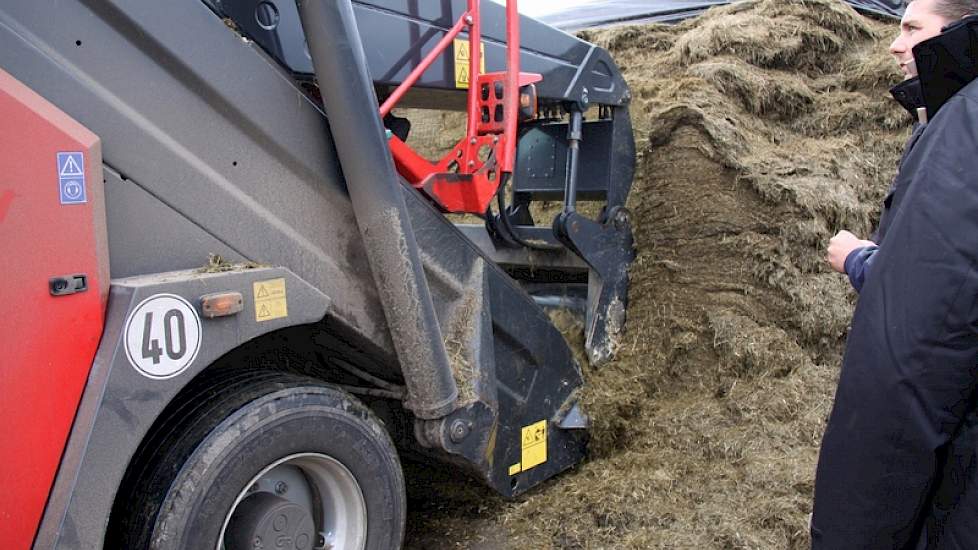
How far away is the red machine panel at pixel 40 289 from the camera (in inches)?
73.4

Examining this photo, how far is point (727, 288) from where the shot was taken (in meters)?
4.12

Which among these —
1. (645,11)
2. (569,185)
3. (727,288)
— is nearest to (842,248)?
(569,185)

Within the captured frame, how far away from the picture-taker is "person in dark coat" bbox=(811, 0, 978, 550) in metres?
1.46

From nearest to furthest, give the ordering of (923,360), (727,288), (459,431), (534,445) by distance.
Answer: (923,360)
(459,431)
(534,445)
(727,288)

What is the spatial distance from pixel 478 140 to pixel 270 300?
43.2 inches

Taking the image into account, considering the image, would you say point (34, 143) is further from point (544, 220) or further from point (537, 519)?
point (544, 220)

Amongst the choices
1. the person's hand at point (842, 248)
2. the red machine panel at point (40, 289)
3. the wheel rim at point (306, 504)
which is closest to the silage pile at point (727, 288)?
the wheel rim at point (306, 504)

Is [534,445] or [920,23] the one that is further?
[534,445]

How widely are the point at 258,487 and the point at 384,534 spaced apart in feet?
1.43

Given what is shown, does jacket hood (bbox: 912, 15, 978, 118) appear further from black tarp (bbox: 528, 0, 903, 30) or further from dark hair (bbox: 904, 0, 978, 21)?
black tarp (bbox: 528, 0, 903, 30)

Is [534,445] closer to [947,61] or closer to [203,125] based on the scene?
[203,125]

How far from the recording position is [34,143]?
6.21ft

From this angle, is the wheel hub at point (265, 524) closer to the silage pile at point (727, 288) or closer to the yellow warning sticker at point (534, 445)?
the silage pile at point (727, 288)

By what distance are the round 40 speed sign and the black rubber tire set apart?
0.74 feet
